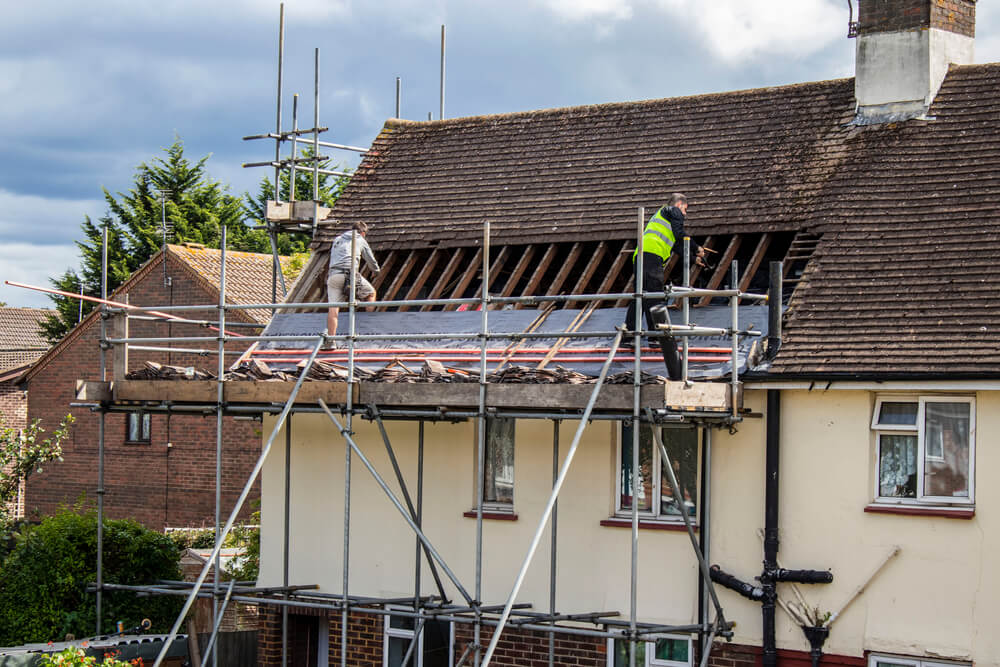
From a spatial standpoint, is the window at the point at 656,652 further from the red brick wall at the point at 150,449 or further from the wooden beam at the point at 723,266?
the red brick wall at the point at 150,449

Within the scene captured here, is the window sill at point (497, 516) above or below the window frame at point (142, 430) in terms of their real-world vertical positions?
below

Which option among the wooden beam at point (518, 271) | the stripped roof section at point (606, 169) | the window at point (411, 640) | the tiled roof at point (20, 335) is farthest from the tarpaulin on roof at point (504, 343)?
the tiled roof at point (20, 335)

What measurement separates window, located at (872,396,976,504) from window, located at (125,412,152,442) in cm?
2114

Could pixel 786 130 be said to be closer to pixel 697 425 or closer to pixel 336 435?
pixel 697 425

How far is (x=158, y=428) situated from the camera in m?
30.8

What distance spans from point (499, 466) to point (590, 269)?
2.72m

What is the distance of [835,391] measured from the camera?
13.7 m

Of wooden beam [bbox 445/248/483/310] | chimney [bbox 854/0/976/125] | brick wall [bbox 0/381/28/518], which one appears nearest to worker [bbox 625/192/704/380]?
wooden beam [bbox 445/248/483/310]

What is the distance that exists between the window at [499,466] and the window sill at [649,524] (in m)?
1.46

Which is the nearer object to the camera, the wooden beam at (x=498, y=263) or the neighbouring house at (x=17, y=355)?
the wooden beam at (x=498, y=263)

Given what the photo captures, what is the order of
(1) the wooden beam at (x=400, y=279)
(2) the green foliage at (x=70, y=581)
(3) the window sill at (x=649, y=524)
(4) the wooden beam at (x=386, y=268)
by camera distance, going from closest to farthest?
(3) the window sill at (x=649, y=524), (1) the wooden beam at (x=400, y=279), (4) the wooden beam at (x=386, y=268), (2) the green foliage at (x=70, y=581)

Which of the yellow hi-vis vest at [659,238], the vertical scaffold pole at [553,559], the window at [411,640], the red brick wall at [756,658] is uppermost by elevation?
the yellow hi-vis vest at [659,238]

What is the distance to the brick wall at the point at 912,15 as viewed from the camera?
16609mm

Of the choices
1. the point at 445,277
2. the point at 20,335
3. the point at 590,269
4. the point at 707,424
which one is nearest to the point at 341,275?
the point at 445,277
